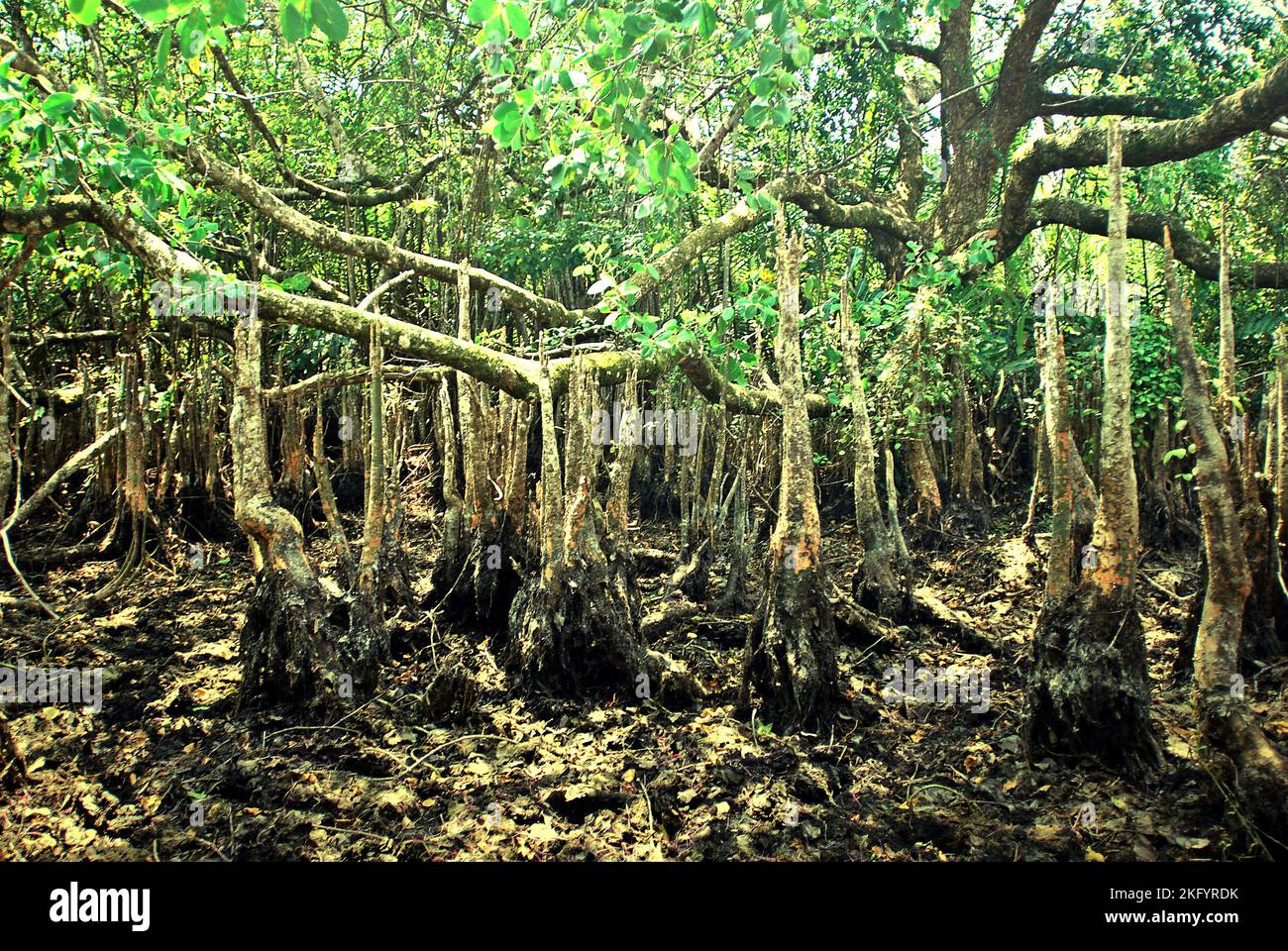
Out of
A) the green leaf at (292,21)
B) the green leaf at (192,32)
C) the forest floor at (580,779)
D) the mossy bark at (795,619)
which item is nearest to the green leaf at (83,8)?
the green leaf at (192,32)

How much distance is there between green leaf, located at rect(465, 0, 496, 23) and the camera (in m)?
2.99

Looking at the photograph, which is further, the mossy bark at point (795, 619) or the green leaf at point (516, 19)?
the mossy bark at point (795, 619)

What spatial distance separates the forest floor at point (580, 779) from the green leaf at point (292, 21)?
2852mm

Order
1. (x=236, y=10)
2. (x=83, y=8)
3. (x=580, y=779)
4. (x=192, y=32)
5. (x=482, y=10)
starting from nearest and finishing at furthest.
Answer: (x=83, y=8) < (x=236, y=10) < (x=192, y=32) < (x=482, y=10) < (x=580, y=779)

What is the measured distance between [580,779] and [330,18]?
3125 mm

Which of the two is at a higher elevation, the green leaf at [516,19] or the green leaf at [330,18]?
the green leaf at [516,19]

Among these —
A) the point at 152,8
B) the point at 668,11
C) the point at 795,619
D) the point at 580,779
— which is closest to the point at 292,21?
the point at 152,8

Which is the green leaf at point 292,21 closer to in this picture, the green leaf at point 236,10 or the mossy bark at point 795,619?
the green leaf at point 236,10

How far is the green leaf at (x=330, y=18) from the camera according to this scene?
8.41 feet

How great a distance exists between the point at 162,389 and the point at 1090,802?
31.2ft

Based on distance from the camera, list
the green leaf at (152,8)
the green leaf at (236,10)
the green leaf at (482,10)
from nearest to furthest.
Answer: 1. the green leaf at (152,8)
2. the green leaf at (236,10)
3. the green leaf at (482,10)

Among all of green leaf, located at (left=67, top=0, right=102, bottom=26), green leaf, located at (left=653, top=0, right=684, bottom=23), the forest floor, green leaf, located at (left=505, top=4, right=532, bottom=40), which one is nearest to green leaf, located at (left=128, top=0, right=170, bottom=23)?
green leaf, located at (left=67, top=0, right=102, bottom=26)

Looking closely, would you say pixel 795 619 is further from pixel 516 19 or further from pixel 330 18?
pixel 330 18

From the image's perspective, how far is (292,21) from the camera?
2707 mm
